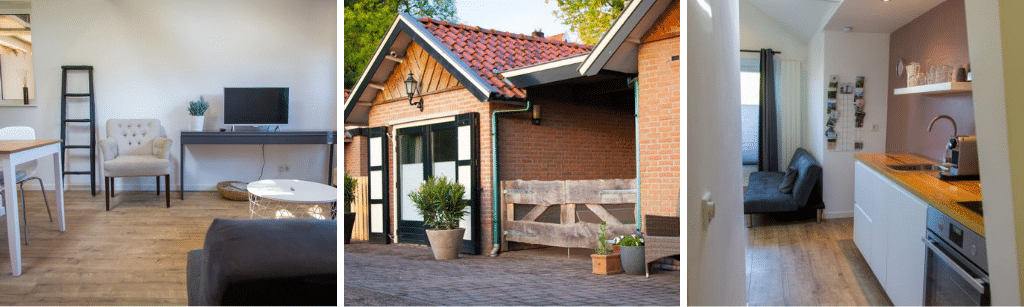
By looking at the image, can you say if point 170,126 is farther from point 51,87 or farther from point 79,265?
point 79,265

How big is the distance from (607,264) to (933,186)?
943 mm

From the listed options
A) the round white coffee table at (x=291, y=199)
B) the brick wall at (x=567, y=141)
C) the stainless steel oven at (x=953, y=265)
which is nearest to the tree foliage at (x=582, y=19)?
the brick wall at (x=567, y=141)

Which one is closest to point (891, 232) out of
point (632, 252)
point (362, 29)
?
point (632, 252)

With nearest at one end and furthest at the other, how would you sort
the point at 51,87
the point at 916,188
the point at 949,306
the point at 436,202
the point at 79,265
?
the point at 949,306 < the point at 916,188 < the point at 436,202 < the point at 79,265 < the point at 51,87

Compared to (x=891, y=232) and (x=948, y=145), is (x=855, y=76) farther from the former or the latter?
(x=891, y=232)

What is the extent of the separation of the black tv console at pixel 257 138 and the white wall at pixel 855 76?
363 cm

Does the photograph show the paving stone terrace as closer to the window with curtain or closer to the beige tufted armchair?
the window with curtain

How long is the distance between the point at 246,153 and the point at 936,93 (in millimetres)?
4695

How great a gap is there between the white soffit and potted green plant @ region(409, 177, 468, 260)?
1.23 m

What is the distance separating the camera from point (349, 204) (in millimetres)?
2076

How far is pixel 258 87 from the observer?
545 centimetres

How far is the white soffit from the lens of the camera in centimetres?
210

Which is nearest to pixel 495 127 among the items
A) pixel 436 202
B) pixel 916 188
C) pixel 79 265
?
pixel 436 202

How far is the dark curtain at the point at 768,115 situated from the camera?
7.84 ft
